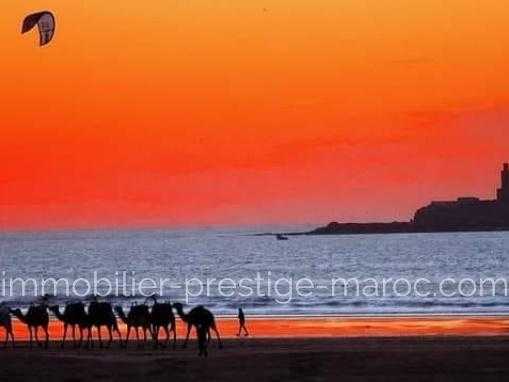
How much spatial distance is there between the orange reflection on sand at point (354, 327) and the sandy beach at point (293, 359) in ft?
0.29

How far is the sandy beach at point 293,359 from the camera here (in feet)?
63.6

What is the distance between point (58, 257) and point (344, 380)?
347ft

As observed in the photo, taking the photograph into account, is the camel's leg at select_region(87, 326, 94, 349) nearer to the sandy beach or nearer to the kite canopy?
the sandy beach

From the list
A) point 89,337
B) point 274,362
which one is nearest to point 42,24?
point 89,337

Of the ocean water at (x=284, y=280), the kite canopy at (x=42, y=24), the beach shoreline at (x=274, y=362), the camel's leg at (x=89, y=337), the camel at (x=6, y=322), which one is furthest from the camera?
the ocean water at (x=284, y=280)

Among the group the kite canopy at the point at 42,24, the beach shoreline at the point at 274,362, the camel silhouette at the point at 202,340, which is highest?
the kite canopy at the point at 42,24

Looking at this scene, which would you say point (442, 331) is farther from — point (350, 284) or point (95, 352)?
point (350, 284)

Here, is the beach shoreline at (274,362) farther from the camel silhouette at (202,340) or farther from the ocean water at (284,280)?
the ocean water at (284,280)

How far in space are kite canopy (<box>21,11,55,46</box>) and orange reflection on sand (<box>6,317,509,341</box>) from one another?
28.0ft

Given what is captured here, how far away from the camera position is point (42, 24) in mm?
23734

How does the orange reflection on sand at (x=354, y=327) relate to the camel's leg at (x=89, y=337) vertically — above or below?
below

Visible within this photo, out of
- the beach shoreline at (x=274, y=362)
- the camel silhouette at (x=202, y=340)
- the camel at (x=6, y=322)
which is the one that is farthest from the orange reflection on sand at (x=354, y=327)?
the camel silhouette at (x=202, y=340)

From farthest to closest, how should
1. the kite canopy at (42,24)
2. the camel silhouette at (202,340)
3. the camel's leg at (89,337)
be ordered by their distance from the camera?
the camel's leg at (89,337) → the camel silhouette at (202,340) → the kite canopy at (42,24)

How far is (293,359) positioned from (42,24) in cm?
772
